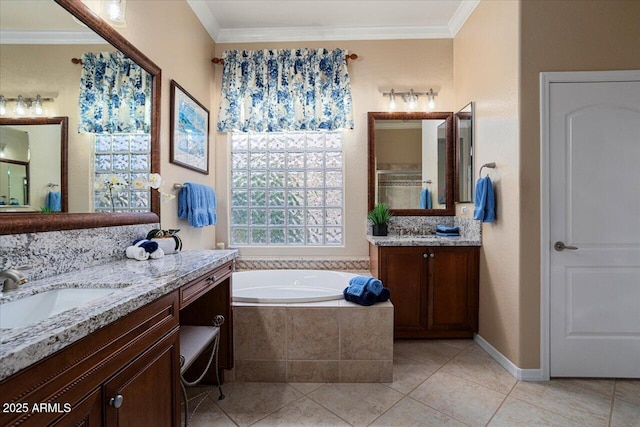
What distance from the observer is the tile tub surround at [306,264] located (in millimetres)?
3115

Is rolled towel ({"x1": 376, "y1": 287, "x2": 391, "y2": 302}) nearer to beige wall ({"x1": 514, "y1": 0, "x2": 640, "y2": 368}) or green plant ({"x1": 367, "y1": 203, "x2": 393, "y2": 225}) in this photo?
beige wall ({"x1": 514, "y1": 0, "x2": 640, "y2": 368})

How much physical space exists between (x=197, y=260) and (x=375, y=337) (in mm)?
1226

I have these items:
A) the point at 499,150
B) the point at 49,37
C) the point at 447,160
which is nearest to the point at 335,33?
the point at 447,160

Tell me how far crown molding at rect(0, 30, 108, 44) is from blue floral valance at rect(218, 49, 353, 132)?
1594mm

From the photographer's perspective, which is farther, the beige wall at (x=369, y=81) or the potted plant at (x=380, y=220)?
the beige wall at (x=369, y=81)

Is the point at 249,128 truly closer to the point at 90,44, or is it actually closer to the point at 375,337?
the point at 90,44

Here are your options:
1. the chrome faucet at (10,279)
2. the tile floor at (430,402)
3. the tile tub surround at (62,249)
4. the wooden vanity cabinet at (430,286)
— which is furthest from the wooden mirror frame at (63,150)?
the wooden vanity cabinet at (430,286)

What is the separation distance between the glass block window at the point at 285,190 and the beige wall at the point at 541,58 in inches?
67.8

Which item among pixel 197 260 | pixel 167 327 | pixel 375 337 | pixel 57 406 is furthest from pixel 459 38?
pixel 57 406

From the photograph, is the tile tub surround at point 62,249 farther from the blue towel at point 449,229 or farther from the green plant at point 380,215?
the blue towel at point 449,229

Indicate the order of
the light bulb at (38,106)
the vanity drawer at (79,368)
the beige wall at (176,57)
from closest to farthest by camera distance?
1. the vanity drawer at (79,368)
2. the light bulb at (38,106)
3. the beige wall at (176,57)

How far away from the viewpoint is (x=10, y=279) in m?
0.99

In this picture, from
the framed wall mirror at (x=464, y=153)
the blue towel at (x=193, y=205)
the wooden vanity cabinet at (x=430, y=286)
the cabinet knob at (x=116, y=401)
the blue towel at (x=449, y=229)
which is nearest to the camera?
the cabinet knob at (x=116, y=401)

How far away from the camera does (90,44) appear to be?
1.50 metres
